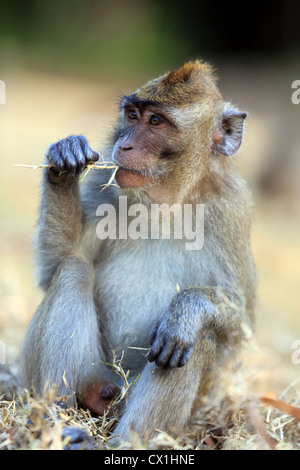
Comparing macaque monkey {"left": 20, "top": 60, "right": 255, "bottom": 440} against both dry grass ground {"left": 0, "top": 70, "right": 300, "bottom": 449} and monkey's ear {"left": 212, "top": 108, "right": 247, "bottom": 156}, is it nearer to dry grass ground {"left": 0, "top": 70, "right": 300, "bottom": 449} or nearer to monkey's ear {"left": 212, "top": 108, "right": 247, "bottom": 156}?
monkey's ear {"left": 212, "top": 108, "right": 247, "bottom": 156}

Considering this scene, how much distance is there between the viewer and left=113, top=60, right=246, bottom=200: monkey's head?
5.00 metres

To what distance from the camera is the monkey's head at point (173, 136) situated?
500 cm

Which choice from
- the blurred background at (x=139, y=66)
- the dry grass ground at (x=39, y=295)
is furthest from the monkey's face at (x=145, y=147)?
the blurred background at (x=139, y=66)

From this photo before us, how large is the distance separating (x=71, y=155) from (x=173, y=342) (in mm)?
1525

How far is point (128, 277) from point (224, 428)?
1.39 metres

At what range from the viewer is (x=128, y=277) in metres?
5.38

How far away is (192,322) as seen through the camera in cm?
469

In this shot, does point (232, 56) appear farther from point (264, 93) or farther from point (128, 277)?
point (128, 277)

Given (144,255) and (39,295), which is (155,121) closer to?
(144,255)

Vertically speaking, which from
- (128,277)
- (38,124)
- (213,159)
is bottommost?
(128,277)

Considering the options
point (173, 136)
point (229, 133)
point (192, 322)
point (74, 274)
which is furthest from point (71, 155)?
point (192, 322)

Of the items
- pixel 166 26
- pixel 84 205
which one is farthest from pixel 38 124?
pixel 84 205

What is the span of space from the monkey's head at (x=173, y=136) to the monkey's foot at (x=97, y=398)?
1.54 metres

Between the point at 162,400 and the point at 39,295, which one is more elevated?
the point at 39,295
